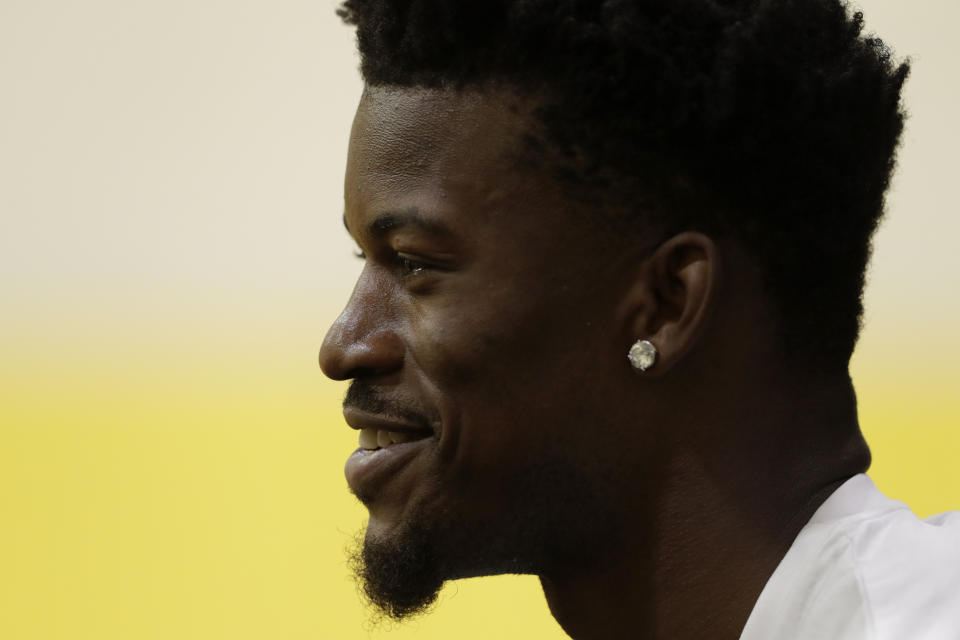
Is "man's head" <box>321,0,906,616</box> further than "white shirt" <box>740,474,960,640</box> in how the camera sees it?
Yes

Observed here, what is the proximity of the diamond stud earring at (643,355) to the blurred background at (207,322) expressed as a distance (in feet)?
3.43

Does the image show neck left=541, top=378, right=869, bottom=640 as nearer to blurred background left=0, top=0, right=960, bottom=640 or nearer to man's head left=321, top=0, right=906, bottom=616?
man's head left=321, top=0, right=906, bottom=616

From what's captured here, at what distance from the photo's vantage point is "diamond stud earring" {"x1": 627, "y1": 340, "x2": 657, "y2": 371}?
100 centimetres

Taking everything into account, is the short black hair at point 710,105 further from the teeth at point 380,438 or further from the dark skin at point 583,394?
the teeth at point 380,438

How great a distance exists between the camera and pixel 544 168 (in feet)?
3.30

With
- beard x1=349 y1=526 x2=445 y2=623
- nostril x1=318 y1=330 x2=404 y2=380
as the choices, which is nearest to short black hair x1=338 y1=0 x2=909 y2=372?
nostril x1=318 y1=330 x2=404 y2=380

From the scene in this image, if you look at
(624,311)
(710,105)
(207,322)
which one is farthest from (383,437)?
(207,322)

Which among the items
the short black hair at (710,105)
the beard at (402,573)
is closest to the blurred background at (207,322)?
the beard at (402,573)

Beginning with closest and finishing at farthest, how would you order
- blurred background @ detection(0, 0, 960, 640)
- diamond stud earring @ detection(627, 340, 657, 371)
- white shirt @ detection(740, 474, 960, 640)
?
white shirt @ detection(740, 474, 960, 640)
diamond stud earring @ detection(627, 340, 657, 371)
blurred background @ detection(0, 0, 960, 640)

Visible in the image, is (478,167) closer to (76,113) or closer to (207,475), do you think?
(207,475)

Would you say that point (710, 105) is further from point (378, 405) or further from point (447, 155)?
point (378, 405)

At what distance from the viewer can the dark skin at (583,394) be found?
1003mm

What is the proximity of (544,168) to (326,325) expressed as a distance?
1068mm

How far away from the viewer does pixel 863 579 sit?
928 millimetres
